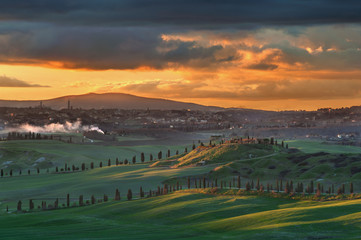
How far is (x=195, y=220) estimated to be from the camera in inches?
Result: 2630

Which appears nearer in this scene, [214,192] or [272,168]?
[214,192]

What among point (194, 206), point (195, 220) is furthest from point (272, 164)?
point (195, 220)

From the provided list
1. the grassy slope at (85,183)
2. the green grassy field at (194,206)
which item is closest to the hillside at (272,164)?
the green grassy field at (194,206)

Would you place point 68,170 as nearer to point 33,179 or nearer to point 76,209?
point 33,179

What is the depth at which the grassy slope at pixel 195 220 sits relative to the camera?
53.0m

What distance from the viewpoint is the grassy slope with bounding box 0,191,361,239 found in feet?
174

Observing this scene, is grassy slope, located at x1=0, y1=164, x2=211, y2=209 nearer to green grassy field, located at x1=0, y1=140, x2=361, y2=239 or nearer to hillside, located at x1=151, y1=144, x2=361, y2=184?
green grassy field, located at x1=0, y1=140, x2=361, y2=239

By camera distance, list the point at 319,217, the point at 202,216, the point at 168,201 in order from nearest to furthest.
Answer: the point at 319,217 < the point at 202,216 < the point at 168,201

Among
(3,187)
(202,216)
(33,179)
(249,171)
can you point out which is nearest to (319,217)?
(202,216)

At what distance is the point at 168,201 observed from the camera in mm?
81750

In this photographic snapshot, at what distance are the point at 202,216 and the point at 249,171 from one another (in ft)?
184

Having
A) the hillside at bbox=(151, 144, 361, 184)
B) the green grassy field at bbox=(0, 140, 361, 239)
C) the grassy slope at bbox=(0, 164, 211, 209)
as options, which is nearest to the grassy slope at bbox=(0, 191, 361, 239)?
the green grassy field at bbox=(0, 140, 361, 239)

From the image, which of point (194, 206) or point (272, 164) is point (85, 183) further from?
point (194, 206)

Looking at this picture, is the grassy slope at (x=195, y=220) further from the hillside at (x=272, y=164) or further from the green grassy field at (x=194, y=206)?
the hillside at (x=272, y=164)
